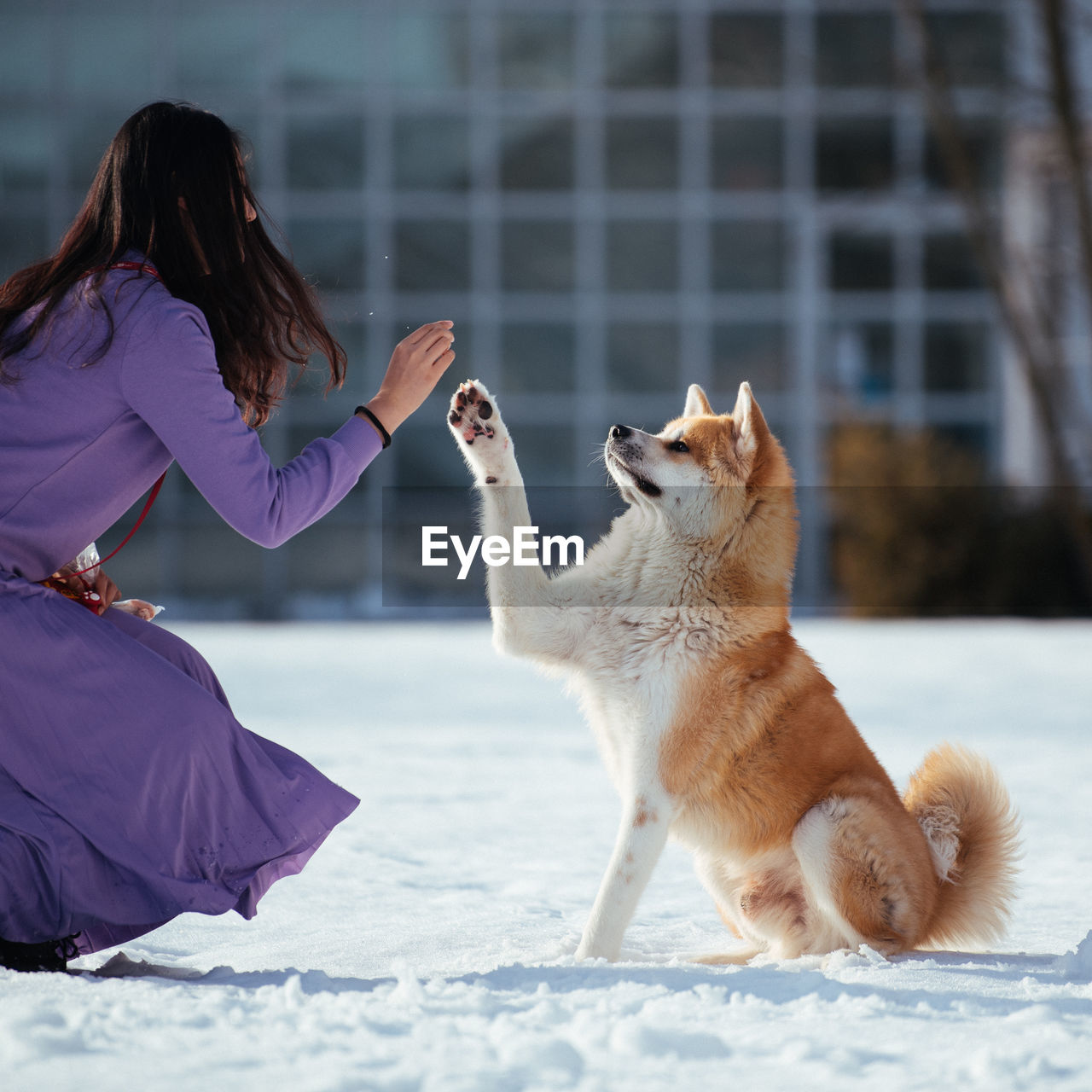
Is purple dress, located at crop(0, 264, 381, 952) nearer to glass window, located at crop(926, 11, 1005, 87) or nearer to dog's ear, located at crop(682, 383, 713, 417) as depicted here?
dog's ear, located at crop(682, 383, 713, 417)

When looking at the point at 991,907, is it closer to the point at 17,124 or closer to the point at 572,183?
the point at 572,183

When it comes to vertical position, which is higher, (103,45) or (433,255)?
(103,45)

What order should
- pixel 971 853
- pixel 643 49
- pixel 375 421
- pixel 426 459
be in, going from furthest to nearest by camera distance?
pixel 643 49 → pixel 426 459 → pixel 971 853 → pixel 375 421

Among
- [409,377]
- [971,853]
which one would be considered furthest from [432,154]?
[971,853]

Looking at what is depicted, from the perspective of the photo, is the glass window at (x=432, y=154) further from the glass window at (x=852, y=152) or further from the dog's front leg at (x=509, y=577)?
the dog's front leg at (x=509, y=577)

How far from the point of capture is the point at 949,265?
1290 centimetres

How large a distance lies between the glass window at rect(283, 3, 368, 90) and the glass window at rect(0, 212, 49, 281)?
3.03 meters

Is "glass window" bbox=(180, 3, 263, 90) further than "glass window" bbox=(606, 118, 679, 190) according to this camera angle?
Yes

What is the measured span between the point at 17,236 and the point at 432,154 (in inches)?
177

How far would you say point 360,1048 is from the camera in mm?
1864

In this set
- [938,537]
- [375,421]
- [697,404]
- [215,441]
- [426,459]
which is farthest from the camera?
[426,459]

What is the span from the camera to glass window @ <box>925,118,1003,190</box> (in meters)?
12.9

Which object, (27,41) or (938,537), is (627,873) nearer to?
(938,537)

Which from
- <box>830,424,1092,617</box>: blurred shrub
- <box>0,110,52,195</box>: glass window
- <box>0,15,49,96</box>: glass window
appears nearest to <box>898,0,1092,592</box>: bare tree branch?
<box>830,424,1092,617</box>: blurred shrub
